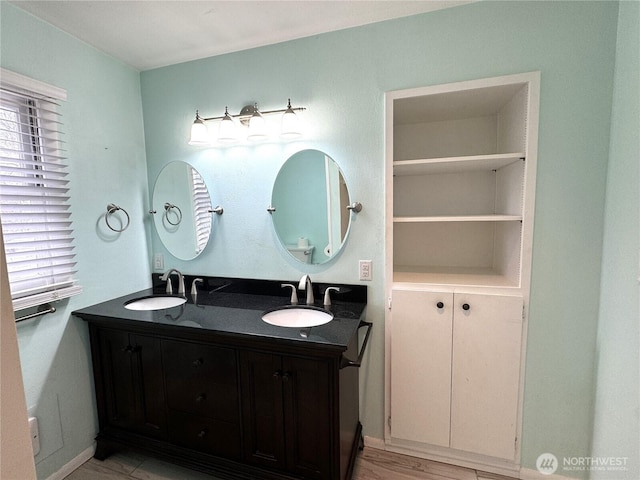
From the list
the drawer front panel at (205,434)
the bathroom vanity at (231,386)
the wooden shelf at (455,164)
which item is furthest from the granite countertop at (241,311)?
the wooden shelf at (455,164)

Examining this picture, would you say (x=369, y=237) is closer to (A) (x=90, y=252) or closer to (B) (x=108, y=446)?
(A) (x=90, y=252)

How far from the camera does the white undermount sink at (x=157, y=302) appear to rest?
1918 mm

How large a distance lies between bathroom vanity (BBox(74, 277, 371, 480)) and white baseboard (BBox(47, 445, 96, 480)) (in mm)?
62

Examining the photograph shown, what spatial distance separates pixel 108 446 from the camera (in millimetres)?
1759

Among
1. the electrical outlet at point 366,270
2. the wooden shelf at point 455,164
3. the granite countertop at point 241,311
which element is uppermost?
the wooden shelf at point 455,164

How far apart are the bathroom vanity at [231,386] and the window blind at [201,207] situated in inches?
18.8

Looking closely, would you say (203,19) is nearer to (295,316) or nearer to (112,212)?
(112,212)

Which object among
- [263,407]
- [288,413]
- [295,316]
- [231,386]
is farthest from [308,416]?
[295,316]

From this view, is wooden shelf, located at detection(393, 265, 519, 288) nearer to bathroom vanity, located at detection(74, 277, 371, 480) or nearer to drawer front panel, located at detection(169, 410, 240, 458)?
bathroom vanity, located at detection(74, 277, 371, 480)

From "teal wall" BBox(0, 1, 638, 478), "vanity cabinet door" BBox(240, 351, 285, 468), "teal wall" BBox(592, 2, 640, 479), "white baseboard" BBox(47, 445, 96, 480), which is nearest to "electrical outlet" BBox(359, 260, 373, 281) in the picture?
A: "teal wall" BBox(0, 1, 638, 478)

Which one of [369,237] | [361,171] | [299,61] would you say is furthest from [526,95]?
[299,61]

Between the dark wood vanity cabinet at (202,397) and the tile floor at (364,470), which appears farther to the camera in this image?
the tile floor at (364,470)

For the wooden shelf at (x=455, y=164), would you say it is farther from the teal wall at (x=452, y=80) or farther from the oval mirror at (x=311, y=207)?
Answer: the oval mirror at (x=311, y=207)

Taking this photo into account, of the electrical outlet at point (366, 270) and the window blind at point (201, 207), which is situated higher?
the window blind at point (201, 207)
